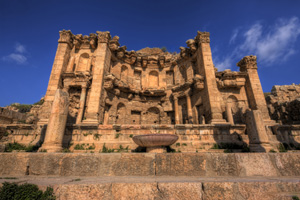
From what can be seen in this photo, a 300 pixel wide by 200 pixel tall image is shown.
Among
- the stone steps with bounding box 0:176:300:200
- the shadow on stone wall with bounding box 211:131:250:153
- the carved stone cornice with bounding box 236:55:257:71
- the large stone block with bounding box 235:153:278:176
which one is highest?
the carved stone cornice with bounding box 236:55:257:71

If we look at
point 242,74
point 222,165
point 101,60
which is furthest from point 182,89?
point 222,165

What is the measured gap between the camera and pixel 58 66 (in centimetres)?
1322

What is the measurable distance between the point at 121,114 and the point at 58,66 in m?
7.68

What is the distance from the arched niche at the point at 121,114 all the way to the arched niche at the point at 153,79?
4.71 meters

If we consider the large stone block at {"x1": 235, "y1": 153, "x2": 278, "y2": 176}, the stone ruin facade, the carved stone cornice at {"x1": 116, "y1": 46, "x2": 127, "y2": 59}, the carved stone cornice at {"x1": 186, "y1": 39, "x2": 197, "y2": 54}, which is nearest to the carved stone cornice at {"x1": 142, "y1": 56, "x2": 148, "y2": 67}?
the stone ruin facade

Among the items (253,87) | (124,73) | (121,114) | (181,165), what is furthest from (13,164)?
(253,87)

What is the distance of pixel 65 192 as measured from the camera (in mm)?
2521

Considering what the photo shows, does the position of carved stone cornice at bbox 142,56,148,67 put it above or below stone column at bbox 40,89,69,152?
above

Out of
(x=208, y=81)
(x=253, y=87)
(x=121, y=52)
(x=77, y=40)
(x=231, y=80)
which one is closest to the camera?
(x=208, y=81)

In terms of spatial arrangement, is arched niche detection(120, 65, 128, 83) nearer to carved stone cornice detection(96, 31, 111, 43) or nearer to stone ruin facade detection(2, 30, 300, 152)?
stone ruin facade detection(2, 30, 300, 152)

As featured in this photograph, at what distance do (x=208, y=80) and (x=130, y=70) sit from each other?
30.7 ft

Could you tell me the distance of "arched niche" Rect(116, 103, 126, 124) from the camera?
48.8 ft

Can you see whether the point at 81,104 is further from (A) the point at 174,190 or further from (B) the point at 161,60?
(A) the point at 174,190

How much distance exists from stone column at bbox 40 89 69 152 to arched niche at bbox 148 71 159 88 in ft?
38.4
